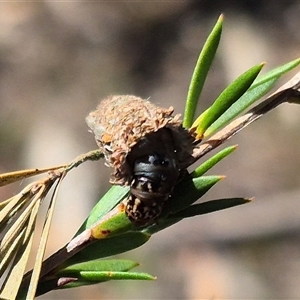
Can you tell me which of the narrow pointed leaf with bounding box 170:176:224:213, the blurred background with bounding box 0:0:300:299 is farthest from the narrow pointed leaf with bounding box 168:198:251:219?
the blurred background with bounding box 0:0:300:299

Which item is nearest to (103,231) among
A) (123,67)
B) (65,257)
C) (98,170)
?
(65,257)

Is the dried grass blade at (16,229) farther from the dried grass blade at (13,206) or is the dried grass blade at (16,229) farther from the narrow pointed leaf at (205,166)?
the narrow pointed leaf at (205,166)

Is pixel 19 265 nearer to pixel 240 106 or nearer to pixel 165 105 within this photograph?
pixel 240 106

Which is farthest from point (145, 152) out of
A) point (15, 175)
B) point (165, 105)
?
point (165, 105)

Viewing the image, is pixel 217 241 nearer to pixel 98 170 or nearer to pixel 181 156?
pixel 98 170

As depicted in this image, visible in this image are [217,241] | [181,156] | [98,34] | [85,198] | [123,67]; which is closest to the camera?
[181,156]

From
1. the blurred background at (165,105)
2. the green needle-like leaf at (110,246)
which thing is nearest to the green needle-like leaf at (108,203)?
the green needle-like leaf at (110,246)

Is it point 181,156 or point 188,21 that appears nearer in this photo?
point 181,156
